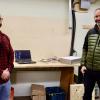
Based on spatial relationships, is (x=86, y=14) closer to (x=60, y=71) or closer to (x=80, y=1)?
(x=80, y=1)

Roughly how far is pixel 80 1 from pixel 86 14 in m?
0.27

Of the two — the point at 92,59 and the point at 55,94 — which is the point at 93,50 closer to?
the point at 92,59

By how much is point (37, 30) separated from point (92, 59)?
1.52 m

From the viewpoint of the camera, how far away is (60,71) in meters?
4.29

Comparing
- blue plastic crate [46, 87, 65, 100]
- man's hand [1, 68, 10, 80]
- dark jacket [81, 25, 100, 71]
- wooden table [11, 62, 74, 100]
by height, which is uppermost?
dark jacket [81, 25, 100, 71]

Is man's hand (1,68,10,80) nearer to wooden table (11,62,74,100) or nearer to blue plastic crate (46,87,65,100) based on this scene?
wooden table (11,62,74,100)

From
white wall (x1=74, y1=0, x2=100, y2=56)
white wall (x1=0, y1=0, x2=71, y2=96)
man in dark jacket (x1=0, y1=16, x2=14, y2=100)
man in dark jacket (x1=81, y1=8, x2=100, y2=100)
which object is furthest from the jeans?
white wall (x1=74, y1=0, x2=100, y2=56)

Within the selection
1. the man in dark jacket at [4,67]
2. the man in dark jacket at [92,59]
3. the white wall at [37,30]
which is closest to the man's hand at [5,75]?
the man in dark jacket at [4,67]

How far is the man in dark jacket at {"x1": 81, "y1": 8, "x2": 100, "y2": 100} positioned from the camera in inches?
109

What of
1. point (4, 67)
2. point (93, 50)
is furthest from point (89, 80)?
point (4, 67)

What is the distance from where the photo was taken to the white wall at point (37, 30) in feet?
12.9

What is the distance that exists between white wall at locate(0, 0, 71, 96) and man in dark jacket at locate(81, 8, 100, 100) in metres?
1.29

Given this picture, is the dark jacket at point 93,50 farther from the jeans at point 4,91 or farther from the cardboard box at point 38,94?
the cardboard box at point 38,94

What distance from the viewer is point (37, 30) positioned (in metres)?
4.06
